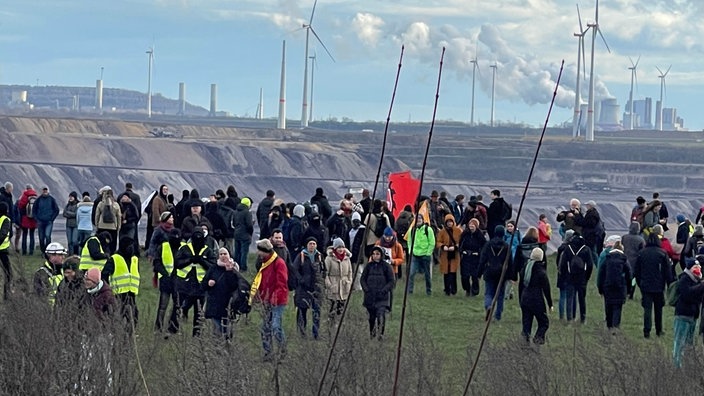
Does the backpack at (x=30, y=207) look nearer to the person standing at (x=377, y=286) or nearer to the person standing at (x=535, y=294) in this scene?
the person standing at (x=377, y=286)

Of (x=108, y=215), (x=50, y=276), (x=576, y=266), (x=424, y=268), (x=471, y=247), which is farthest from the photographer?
(x=108, y=215)

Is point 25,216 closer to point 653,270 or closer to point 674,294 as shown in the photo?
point 653,270

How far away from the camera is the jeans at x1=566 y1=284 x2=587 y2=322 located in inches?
835

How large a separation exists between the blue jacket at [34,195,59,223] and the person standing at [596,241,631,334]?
11.4 m

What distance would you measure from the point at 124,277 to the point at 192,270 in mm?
1194

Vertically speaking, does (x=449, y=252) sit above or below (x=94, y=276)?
below

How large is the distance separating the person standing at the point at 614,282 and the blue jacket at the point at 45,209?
1140cm

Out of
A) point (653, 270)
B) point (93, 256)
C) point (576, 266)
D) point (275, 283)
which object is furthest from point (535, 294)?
point (93, 256)

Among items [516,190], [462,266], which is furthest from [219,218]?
[516,190]

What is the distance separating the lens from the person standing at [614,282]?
20.2m

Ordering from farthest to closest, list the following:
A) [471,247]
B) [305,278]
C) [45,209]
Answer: [45,209]
[471,247]
[305,278]

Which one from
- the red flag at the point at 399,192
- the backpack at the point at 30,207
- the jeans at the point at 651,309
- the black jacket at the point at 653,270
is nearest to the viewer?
the black jacket at the point at 653,270

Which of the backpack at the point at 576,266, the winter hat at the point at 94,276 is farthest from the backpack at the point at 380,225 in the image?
the winter hat at the point at 94,276

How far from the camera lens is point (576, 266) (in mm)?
21094
